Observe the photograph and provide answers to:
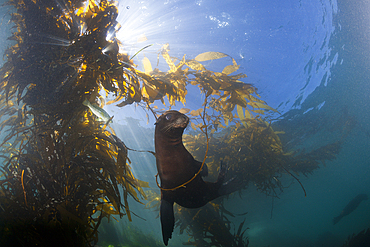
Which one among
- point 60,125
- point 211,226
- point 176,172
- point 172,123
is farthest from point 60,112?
point 211,226

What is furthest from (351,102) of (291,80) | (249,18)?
(249,18)

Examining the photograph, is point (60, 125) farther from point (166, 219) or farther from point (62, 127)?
point (166, 219)

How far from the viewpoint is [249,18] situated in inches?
301

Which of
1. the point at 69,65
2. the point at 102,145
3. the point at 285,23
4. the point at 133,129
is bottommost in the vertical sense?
the point at 102,145

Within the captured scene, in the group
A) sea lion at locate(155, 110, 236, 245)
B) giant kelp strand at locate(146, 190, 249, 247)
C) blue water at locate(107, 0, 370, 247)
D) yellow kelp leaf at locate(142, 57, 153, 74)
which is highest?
blue water at locate(107, 0, 370, 247)

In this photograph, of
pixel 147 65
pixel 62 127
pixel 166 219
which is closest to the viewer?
pixel 62 127

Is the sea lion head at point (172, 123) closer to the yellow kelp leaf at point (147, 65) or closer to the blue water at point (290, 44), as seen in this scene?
the yellow kelp leaf at point (147, 65)

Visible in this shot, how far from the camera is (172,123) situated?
1610 mm

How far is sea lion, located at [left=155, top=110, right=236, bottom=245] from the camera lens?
65.1 inches

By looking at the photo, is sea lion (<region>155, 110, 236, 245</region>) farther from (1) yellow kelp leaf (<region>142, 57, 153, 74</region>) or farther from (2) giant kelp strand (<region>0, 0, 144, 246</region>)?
(1) yellow kelp leaf (<region>142, 57, 153, 74</region>)

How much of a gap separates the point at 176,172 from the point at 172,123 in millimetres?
631

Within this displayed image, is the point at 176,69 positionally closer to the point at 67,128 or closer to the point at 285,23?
the point at 67,128

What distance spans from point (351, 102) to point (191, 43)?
18.2 meters

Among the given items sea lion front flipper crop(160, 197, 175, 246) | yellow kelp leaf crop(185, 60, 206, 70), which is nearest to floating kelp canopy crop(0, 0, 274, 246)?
sea lion front flipper crop(160, 197, 175, 246)
